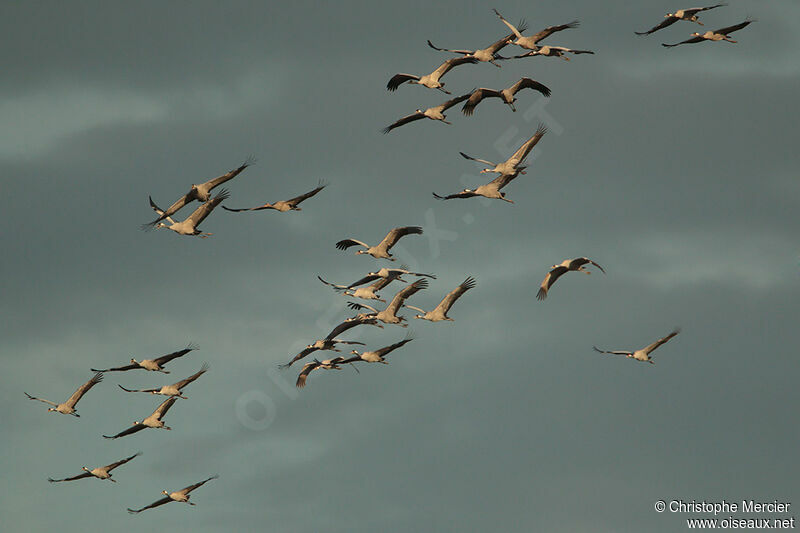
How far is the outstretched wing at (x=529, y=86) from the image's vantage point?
9962cm

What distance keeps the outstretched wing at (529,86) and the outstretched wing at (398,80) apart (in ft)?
18.7


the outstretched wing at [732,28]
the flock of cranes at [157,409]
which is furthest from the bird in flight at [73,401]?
the outstretched wing at [732,28]

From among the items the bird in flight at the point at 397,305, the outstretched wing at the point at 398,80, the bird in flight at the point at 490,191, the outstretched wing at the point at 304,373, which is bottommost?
the outstretched wing at the point at 304,373

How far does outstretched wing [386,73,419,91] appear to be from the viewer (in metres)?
100

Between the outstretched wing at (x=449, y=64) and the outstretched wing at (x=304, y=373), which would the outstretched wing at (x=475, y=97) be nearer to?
the outstretched wing at (x=449, y=64)

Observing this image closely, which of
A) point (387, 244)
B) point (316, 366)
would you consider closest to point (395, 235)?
point (387, 244)

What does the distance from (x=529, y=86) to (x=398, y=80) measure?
758 cm

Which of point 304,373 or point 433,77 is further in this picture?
point 304,373

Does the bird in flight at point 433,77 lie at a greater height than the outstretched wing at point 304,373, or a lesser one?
greater

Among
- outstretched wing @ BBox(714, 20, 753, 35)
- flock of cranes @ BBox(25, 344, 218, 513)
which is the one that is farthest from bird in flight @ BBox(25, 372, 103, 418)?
outstretched wing @ BBox(714, 20, 753, 35)

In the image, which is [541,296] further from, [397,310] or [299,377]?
[299,377]

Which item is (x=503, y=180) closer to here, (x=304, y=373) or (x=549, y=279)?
(x=549, y=279)

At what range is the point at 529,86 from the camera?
328 feet

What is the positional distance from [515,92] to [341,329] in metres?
18.9
